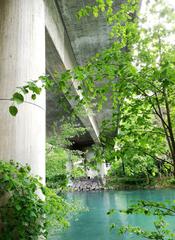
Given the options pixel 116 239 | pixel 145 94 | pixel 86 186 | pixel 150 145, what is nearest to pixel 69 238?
pixel 116 239

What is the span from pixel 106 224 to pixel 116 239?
5.95 feet

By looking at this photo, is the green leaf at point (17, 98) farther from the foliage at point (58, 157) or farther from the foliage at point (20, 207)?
the foliage at point (58, 157)

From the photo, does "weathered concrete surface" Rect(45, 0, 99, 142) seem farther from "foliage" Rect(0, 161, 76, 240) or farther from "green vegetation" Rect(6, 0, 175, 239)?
"foliage" Rect(0, 161, 76, 240)

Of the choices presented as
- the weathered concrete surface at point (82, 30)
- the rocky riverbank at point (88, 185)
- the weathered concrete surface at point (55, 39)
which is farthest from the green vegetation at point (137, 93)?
the rocky riverbank at point (88, 185)

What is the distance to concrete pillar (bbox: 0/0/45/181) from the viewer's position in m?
2.00

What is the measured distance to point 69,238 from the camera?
5848 millimetres

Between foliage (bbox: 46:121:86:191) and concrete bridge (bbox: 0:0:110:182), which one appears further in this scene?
foliage (bbox: 46:121:86:191)

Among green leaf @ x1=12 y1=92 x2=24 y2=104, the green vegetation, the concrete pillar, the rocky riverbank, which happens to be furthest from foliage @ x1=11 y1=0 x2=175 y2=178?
the rocky riverbank

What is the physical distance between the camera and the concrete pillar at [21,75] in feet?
6.55

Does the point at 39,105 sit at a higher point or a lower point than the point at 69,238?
higher

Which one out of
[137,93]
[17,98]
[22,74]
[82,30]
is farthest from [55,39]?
[17,98]

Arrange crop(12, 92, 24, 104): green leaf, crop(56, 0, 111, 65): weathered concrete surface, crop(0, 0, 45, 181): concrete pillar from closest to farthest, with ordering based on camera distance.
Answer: crop(12, 92, 24, 104): green leaf, crop(0, 0, 45, 181): concrete pillar, crop(56, 0, 111, 65): weathered concrete surface

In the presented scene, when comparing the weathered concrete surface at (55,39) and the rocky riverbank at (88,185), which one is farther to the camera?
the rocky riverbank at (88,185)

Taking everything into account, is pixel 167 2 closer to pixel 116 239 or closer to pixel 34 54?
pixel 34 54
